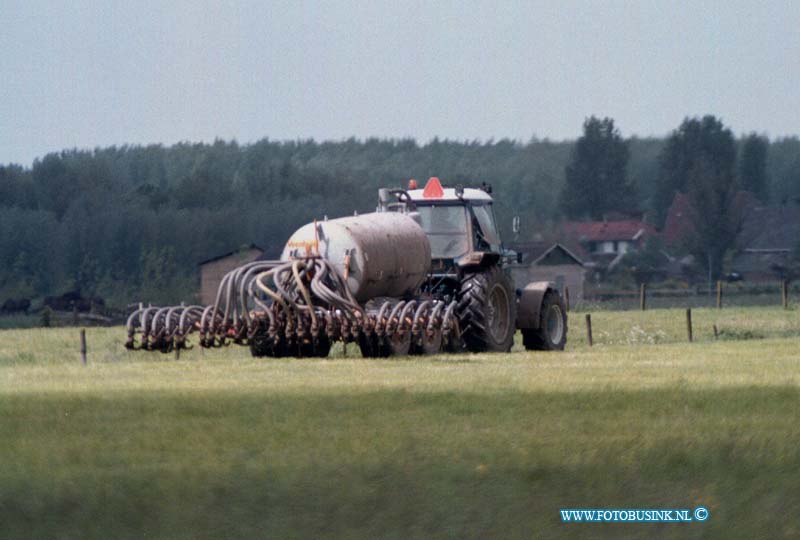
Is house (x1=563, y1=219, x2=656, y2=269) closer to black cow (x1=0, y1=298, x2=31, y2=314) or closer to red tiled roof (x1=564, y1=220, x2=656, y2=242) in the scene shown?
red tiled roof (x1=564, y1=220, x2=656, y2=242)

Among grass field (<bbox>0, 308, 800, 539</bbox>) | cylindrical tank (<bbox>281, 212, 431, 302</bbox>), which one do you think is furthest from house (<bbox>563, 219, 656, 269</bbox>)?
grass field (<bbox>0, 308, 800, 539</bbox>)

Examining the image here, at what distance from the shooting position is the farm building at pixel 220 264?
169ft

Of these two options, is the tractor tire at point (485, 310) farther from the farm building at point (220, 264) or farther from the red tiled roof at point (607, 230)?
the red tiled roof at point (607, 230)

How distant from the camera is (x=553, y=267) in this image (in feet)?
206

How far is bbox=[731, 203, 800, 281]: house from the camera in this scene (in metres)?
64.2

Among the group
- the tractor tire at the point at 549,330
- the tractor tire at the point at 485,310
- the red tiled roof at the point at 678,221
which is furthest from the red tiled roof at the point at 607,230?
the tractor tire at the point at 485,310

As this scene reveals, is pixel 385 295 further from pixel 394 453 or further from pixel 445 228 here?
pixel 394 453

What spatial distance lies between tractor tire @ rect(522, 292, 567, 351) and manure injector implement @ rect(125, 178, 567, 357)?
2 centimetres

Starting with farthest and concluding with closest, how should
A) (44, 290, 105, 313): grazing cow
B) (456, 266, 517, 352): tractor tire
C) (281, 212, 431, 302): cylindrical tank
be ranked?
(44, 290, 105, 313): grazing cow
(456, 266, 517, 352): tractor tire
(281, 212, 431, 302): cylindrical tank

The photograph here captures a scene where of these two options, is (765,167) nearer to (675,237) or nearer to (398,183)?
(675,237)

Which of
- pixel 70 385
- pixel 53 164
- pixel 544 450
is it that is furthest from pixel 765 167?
pixel 544 450

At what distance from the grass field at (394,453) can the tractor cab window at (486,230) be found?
741 cm

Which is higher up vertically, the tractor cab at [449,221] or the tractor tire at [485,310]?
the tractor cab at [449,221]

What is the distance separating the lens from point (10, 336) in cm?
3378
